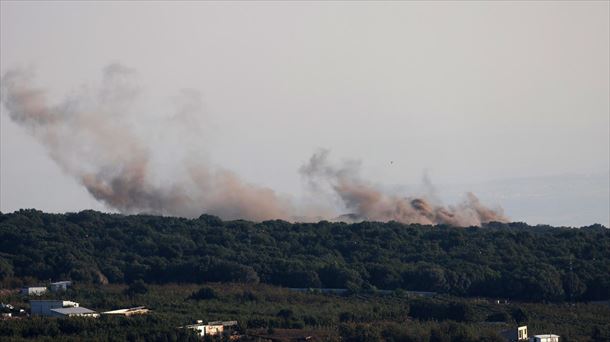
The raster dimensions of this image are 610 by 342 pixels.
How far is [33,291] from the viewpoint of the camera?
4555 inches

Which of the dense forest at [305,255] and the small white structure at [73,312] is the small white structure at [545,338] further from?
the small white structure at [73,312]

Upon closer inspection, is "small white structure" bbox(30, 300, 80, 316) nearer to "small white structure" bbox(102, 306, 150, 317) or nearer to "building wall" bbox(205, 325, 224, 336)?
"small white structure" bbox(102, 306, 150, 317)

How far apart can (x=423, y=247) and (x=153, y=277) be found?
24117 mm

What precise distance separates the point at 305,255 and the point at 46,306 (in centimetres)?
3475

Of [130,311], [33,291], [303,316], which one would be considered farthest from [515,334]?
[33,291]

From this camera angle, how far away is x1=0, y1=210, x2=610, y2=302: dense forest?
122062mm

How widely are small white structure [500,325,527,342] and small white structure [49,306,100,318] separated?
73.3 ft

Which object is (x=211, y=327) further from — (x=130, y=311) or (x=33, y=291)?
(x=33, y=291)

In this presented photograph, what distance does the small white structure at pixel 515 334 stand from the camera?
100375 millimetres

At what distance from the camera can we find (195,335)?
96.4 m

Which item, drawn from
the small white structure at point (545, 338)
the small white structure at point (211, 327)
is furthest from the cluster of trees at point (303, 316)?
the small white structure at point (211, 327)

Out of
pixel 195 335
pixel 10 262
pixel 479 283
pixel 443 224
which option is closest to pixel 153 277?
pixel 10 262

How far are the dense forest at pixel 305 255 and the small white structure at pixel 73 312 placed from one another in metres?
16.6

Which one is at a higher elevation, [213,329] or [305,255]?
[305,255]
